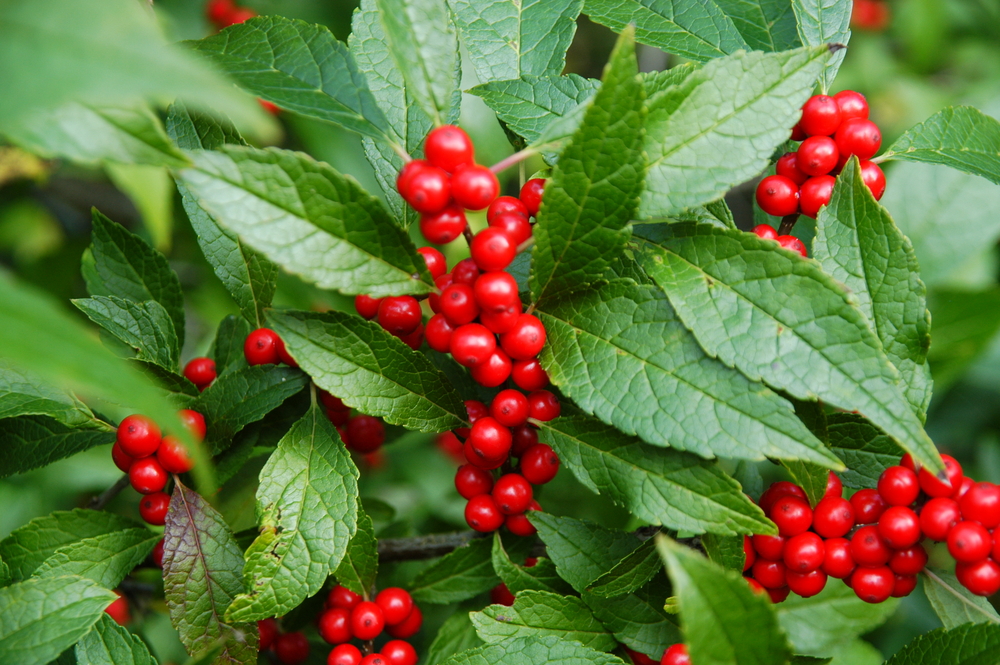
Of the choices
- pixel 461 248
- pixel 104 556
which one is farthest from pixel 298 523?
pixel 461 248

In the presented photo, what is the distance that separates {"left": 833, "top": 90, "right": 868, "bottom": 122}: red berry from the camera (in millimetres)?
1501

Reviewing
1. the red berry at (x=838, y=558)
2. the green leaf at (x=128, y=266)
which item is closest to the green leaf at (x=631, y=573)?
the red berry at (x=838, y=558)

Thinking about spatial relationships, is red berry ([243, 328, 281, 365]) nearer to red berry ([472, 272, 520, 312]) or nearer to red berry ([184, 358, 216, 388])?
red berry ([184, 358, 216, 388])

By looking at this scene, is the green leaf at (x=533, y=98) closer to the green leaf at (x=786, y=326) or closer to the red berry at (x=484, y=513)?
the green leaf at (x=786, y=326)

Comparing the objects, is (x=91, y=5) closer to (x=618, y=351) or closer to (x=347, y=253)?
(x=347, y=253)

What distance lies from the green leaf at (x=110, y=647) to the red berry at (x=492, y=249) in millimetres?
912

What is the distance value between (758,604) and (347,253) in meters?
0.79

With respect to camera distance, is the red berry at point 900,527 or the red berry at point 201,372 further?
the red berry at point 201,372

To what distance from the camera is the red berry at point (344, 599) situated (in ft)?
5.51

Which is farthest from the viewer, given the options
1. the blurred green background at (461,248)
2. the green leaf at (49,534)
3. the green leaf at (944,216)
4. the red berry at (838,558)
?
the green leaf at (944,216)

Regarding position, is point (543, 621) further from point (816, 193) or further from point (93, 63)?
point (93, 63)

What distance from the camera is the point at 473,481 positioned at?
5.26 ft

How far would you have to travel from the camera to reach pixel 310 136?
3.56 meters

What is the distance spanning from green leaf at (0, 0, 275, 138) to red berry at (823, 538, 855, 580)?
121cm
